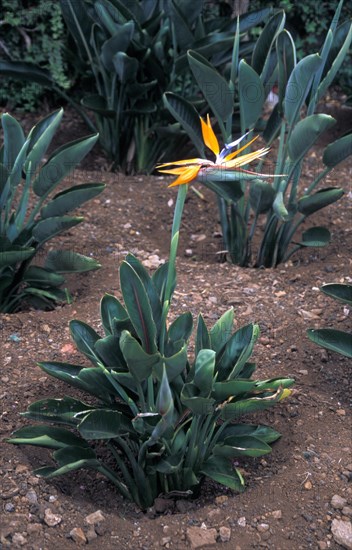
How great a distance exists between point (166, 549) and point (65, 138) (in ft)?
12.3

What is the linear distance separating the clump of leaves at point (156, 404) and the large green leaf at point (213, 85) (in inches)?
50.1

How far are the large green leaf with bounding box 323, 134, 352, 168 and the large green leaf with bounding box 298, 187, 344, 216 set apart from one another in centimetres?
13

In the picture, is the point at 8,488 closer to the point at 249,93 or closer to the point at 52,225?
the point at 52,225

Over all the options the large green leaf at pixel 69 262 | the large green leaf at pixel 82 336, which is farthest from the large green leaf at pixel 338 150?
the large green leaf at pixel 82 336

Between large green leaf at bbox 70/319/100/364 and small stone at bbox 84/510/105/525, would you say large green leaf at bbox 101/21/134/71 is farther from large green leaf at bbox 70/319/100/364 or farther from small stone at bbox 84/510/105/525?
small stone at bbox 84/510/105/525

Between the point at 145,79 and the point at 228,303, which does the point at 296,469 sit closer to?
the point at 228,303

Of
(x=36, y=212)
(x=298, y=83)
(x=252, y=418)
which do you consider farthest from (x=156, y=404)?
(x=298, y=83)

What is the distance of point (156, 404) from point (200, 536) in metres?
0.41

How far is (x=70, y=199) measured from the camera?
343cm

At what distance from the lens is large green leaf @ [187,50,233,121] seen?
3.58 metres

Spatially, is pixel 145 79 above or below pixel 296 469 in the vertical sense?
above

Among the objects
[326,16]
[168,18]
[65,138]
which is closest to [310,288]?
[168,18]

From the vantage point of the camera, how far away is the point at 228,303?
3602 mm

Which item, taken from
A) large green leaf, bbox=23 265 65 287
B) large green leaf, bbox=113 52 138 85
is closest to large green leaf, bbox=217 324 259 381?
large green leaf, bbox=23 265 65 287
